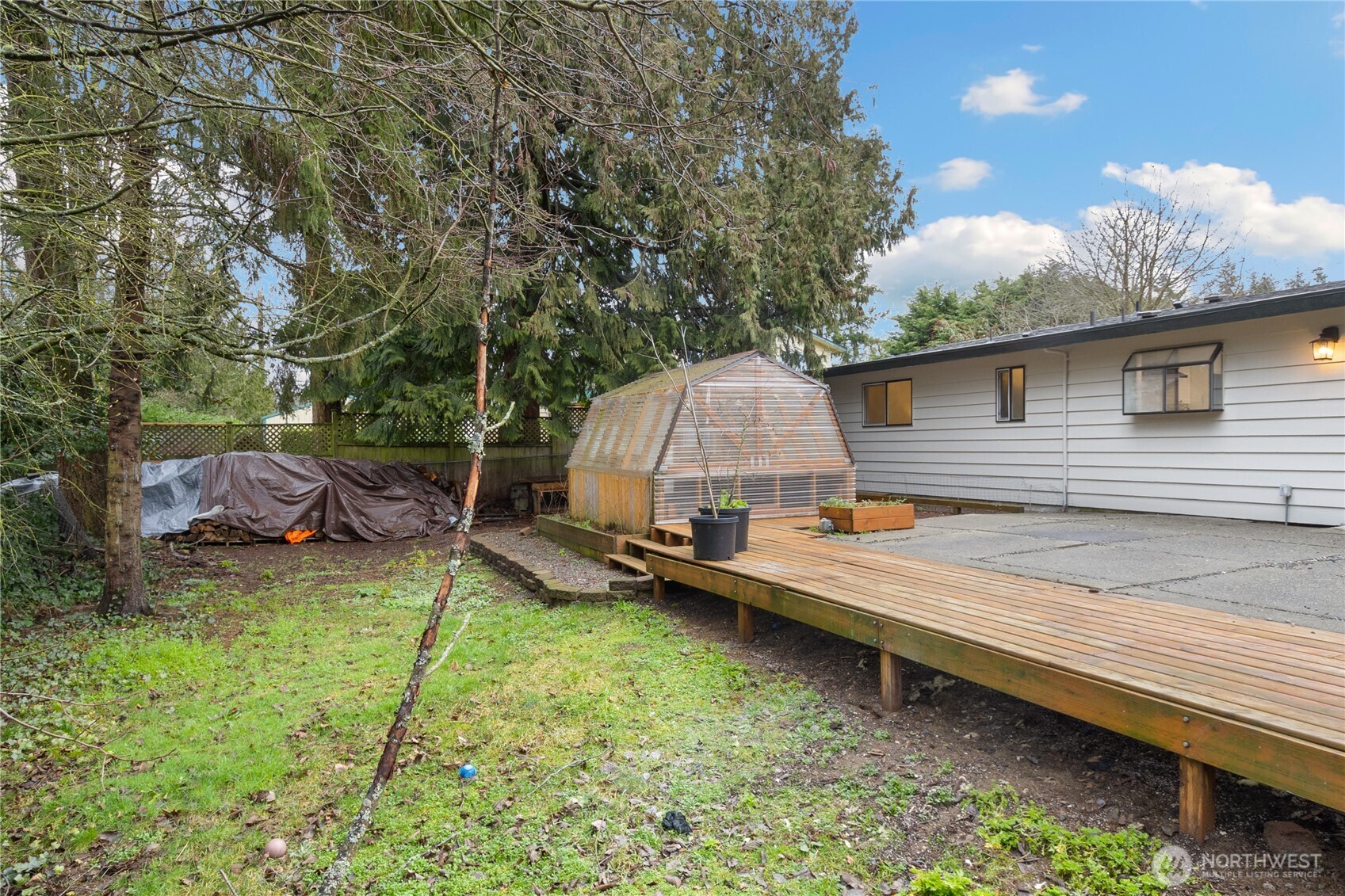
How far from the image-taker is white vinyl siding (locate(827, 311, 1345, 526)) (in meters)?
7.02

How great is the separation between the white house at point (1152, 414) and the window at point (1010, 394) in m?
0.02

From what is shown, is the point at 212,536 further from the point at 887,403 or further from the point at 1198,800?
the point at 1198,800

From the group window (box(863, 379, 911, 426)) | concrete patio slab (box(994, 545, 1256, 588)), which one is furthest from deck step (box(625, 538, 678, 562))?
window (box(863, 379, 911, 426))

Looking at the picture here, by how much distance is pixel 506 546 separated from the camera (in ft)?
29.8

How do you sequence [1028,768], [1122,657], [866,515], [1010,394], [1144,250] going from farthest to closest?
[1144,250]
[1010,394]
[866,515]
[1028,768]
[1122,657]

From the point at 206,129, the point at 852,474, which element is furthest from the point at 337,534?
the point at 852,474

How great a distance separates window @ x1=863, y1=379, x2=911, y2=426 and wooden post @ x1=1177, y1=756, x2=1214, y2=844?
9720mm

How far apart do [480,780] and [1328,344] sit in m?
8.57

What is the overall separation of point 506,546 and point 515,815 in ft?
21.0

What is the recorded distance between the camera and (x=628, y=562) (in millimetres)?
7012

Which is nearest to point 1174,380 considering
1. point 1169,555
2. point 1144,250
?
point 1169,555

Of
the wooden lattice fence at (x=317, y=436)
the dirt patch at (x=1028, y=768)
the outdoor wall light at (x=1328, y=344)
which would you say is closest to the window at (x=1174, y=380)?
the outdoor wall light at (x=1328, y=344)

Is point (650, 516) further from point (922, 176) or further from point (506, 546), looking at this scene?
point (922, 176)

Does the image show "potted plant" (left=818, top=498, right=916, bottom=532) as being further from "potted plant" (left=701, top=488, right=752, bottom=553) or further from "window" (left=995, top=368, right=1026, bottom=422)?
"window" (left=995, top=368, right=1026, bottom=422)
